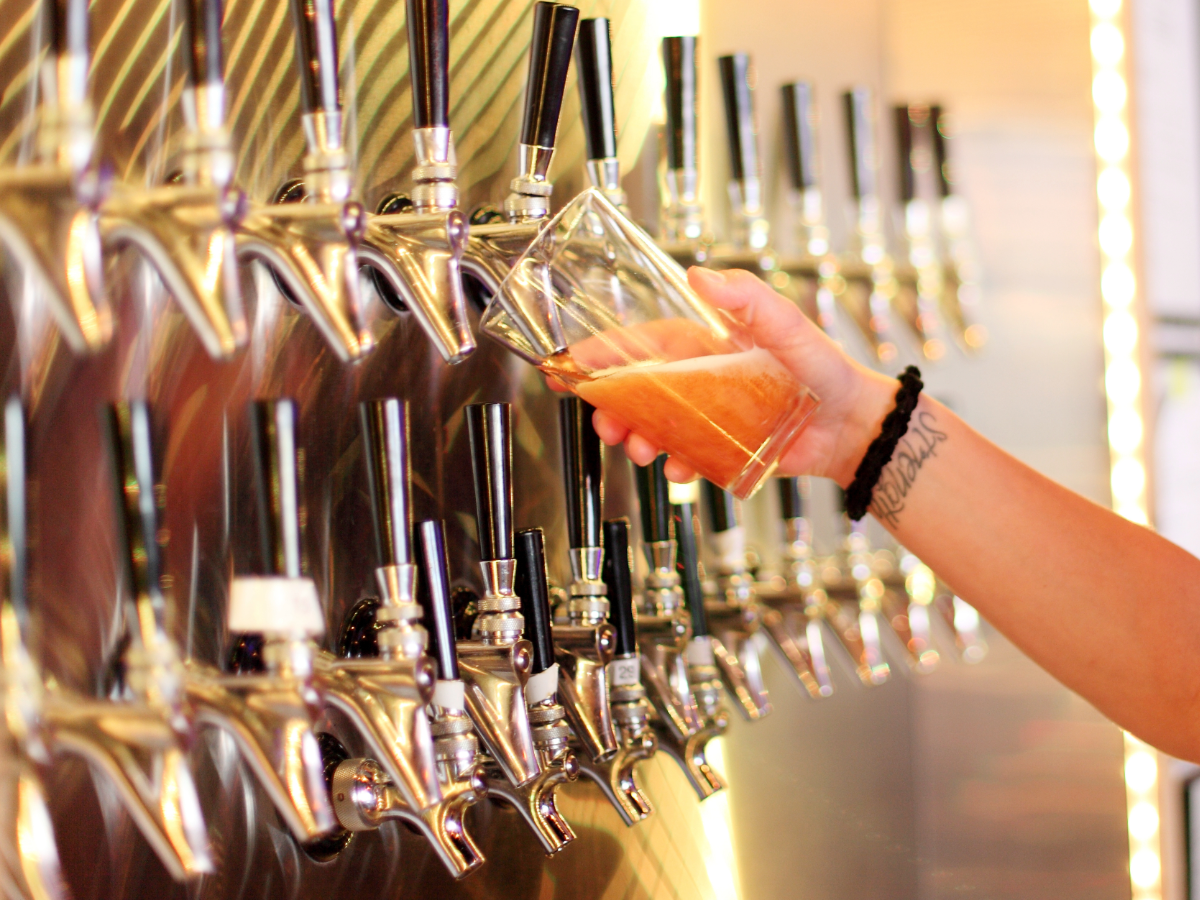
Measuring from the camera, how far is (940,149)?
152 centimetres

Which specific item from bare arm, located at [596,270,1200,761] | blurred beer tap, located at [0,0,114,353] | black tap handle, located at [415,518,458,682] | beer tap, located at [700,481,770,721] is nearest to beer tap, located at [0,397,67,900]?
blurred beer tap, located at [0,0,114,353]

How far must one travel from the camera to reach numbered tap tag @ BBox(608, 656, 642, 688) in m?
0.87

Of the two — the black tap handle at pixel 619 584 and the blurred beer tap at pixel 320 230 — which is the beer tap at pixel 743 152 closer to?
the black tap handle at pixel 619 584

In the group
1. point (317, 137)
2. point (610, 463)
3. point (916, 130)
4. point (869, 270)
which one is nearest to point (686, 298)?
point (317, 137)

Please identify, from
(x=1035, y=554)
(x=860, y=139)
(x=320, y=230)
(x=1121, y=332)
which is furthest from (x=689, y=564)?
(x=1121, y=332)

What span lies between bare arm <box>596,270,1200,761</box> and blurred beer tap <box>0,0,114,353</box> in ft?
1.84

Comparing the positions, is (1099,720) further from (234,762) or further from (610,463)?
(234,762)

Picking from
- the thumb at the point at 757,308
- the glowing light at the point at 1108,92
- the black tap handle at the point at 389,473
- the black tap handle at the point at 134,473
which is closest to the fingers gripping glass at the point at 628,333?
the thumb at the point at 757,308

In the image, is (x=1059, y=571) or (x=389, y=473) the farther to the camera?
(x=1059, y=571)

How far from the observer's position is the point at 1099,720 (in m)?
1.64

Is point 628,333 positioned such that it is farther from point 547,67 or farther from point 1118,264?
point 1118,264

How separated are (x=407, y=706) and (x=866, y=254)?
3.11 ft

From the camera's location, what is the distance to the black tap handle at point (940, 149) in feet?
4.91

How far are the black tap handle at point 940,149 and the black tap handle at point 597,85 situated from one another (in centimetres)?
74
